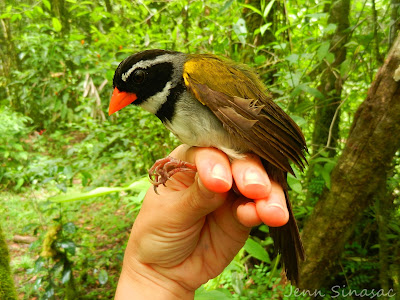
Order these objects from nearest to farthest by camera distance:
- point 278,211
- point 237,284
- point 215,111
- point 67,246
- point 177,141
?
point 278,211
point 215,111
point 237,284
point 67,246
point 177,141

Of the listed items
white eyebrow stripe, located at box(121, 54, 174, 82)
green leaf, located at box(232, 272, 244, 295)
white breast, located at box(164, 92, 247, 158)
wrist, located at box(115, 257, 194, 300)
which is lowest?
green leaf, located at box(232, 272, 244, 295)

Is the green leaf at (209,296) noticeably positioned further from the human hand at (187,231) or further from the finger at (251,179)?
the finger at (251,179)

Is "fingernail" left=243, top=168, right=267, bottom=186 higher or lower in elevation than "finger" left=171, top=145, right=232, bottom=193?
lower

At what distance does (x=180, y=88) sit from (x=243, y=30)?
42.9 inches

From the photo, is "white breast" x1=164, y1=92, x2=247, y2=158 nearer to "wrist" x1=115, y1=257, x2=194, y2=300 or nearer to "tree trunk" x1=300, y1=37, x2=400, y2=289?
"wrist" x1=115, y1=257, x2=194, y2=300

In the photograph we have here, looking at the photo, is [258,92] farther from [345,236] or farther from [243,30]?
[345,236]

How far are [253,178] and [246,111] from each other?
0.31m

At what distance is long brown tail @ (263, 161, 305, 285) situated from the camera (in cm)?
147

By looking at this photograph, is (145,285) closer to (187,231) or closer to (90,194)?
(187,231)

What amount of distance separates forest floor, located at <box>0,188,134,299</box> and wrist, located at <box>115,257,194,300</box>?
3.79ft

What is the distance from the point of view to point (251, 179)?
119 cm

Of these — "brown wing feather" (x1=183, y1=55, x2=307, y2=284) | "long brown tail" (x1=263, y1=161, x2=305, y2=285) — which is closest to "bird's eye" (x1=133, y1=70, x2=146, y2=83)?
"brown wing feather" (x1=183, y1=55, x2=307, y2=284)

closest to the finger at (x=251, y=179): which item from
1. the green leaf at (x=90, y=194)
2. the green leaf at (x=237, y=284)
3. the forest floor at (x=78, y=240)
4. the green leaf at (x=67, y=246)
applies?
the green leaf at (x=90, y=194)

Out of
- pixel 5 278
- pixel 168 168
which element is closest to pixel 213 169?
pixel 168 168
